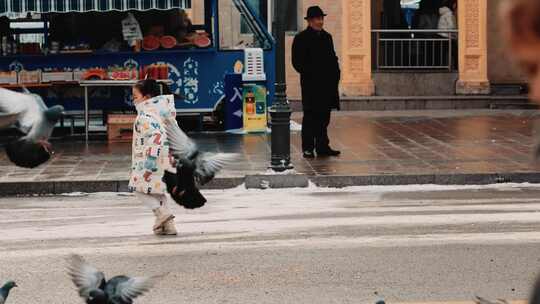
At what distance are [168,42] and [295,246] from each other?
33.5ft

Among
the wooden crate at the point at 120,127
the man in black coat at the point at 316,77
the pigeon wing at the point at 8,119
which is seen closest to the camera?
the pigeon wing at the point at 8,119

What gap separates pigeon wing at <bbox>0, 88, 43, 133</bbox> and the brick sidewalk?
820cm

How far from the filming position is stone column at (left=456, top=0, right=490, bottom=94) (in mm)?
23203

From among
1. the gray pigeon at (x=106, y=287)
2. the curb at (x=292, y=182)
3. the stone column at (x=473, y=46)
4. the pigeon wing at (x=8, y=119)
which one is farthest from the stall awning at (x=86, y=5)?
the pigeon wing at (x=8, y=119)

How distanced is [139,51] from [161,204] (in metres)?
9.28

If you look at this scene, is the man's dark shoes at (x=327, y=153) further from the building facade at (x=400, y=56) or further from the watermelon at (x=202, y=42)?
the building facade at (x=400, y=56)

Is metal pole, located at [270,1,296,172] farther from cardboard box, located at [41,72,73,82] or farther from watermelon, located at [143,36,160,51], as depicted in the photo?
cardboard box, located at [41,72,73,82]

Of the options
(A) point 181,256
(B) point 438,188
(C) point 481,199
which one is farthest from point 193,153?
(B) point 438,188

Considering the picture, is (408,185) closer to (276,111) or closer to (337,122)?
(276,111)

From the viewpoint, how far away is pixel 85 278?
459cm

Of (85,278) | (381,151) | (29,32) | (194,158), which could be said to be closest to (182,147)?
(194,158)

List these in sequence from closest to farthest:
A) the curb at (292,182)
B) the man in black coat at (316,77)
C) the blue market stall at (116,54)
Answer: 1. the curb at (292,182)
2. the man in black coat at (316,77)
3. the blue market stall at (116,54)

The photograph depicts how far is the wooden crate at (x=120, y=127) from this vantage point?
56.1 feet

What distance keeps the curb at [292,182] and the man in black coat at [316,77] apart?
1926mm
